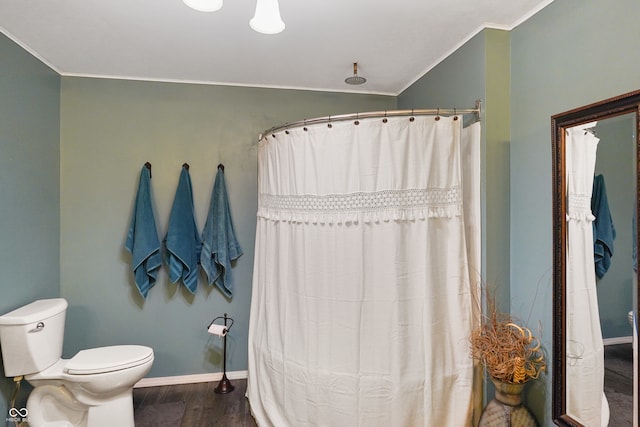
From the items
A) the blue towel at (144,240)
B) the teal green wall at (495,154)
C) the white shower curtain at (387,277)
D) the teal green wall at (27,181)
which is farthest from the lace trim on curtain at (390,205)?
the teal green wall at (27,181)

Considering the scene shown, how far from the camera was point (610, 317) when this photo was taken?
4.49 ft

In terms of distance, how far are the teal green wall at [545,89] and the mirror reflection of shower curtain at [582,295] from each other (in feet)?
0.43

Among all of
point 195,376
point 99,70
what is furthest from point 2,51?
point 195,376

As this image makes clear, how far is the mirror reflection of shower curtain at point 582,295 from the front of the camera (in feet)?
4.75

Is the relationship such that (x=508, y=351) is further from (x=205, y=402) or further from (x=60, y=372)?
(x=60, y=372)

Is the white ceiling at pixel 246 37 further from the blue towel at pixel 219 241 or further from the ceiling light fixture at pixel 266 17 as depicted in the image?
the blue towel at pixel 219 241

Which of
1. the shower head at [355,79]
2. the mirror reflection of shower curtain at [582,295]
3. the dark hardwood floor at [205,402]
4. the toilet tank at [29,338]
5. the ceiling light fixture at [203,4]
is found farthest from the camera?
the shower head at [355,79]

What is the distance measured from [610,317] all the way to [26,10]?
307 cm

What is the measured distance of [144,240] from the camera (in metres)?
2.54

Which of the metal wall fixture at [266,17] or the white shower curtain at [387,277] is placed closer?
the metal wall fixture at [266,17]

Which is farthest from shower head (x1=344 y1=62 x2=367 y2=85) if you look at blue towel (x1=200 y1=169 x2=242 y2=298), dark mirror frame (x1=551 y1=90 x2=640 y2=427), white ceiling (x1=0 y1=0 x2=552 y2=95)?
dark mirror frame (x1=551 y1=90 x2=640 y2=427)

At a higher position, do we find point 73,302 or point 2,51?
point 2,51

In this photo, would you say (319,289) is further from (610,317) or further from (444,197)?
(610,317)

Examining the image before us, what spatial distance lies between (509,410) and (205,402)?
1991mm
